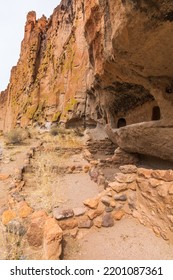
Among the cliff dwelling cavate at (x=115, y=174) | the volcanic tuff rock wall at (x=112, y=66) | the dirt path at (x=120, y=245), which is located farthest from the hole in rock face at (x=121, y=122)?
the dirt path at (x=120, y=245)

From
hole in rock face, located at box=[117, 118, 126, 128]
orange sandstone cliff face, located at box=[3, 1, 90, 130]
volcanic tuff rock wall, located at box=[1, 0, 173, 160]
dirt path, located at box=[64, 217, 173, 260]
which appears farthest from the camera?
orange sandstone cliff face, located at box=[3, 1, 90, 130]

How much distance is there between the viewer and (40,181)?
163 inches

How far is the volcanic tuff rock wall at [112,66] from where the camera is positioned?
2.23 meters

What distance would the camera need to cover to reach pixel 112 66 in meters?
3.71

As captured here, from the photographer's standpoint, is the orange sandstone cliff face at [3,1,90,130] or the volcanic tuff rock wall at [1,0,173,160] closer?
the volcanic tuff rock wall at [1,0,173,160]

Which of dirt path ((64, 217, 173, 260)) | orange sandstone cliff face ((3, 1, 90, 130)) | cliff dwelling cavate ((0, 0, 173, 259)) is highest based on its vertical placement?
orange sandstone cliff face ((3, 1, 90, 130))

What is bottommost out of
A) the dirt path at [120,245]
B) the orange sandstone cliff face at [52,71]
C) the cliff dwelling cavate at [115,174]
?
the dirt path at [120,245]

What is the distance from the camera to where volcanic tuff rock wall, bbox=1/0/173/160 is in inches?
87.7

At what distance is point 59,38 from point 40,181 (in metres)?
15.2

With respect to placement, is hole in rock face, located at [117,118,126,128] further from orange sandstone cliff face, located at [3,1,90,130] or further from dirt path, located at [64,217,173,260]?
dirt path, located at [64,217,173,260]

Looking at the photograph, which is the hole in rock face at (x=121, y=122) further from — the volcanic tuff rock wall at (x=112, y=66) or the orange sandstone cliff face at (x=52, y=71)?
the orange sandstone cliff face at (x=52, y=71)

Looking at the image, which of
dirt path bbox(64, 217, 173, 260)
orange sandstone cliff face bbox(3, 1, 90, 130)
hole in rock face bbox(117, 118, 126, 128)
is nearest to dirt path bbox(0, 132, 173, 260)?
dirt path bbox(64, 217, 173, 260)
